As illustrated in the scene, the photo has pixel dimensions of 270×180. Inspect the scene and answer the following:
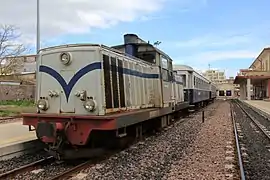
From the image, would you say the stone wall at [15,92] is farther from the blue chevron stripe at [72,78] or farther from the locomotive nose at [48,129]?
the locomotive nose at [48,129]

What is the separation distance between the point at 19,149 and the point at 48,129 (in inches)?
68.5

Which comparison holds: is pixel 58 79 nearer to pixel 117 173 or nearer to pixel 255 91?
pixel 117 173

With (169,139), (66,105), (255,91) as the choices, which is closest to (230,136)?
(169,139)

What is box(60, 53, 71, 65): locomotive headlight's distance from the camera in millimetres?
7816

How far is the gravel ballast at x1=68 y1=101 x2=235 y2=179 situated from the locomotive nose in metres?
1.01

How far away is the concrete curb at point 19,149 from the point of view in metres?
7.94

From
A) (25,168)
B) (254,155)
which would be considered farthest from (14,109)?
(254,155)

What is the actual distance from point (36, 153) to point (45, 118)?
156cm

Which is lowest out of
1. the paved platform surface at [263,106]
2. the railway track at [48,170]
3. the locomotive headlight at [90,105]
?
the railway track at [48,170]

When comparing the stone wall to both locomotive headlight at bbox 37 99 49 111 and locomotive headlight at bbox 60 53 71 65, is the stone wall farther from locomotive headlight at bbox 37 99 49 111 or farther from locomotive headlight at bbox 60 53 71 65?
locomotive headlight at bbox 60 53 71 65

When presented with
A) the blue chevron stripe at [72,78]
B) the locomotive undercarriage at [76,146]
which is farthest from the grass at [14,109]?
the locomotive undercarriage at [76,146]

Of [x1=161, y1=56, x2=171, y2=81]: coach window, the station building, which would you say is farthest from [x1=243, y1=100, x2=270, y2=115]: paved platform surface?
[x1=161, y1=56, x2=171, y2=81]: coach window

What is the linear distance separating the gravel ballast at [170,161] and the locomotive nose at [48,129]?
3.32 ft

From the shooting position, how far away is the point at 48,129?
716 cm
